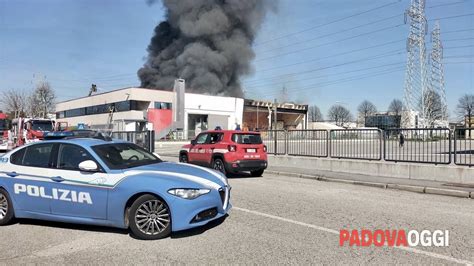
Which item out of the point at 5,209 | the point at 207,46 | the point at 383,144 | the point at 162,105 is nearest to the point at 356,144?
the point at 383,144

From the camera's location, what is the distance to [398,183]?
11.4 meters

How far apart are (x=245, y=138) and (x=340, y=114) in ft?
340

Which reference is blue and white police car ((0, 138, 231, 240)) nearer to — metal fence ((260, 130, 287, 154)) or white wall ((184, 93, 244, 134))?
metal fence ((260, 130, 287, 154))

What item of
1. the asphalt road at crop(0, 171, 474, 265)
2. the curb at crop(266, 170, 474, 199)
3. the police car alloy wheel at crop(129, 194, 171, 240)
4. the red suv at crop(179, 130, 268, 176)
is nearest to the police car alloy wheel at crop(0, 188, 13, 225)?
the asphalt road at crop(0, 171, 474, 265)

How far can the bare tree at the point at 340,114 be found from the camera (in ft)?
368

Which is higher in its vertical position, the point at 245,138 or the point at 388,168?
the point at 245,138

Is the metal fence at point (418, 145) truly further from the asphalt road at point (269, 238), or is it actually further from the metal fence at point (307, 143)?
the asphalt road at point (269, 238)

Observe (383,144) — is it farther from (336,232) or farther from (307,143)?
(336,232)

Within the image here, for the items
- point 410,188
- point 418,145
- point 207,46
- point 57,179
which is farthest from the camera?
point 207,46

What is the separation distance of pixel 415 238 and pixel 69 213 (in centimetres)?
507

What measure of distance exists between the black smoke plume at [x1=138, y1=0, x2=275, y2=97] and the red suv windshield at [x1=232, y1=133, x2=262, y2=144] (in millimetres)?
60996

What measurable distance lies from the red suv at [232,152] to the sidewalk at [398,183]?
75.7 inches

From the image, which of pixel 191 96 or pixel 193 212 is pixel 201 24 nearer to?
pixel 191 96

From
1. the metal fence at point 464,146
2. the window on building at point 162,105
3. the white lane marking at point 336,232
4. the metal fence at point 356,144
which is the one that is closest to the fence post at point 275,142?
the metal fence at point 356,144
